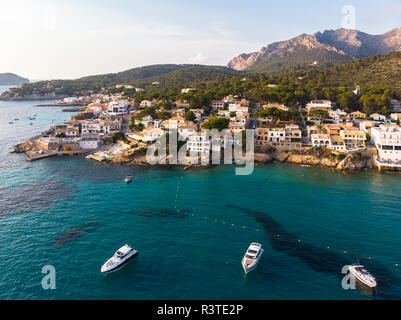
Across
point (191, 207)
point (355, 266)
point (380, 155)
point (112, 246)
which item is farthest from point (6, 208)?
point (380, 155)

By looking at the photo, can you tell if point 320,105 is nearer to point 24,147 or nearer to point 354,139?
point 354,139

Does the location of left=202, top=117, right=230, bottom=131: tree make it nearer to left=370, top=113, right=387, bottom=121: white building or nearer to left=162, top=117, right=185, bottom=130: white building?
left=162, top=117, right=185, bottom=130: white building

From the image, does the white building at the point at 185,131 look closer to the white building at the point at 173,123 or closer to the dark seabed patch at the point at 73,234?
the white building at the point at 173,123

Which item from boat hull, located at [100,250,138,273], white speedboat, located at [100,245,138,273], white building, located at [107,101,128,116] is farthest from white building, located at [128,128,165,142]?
boat hull, located at [100,250,138,273]

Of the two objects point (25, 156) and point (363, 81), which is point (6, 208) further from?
point (363, 81)
